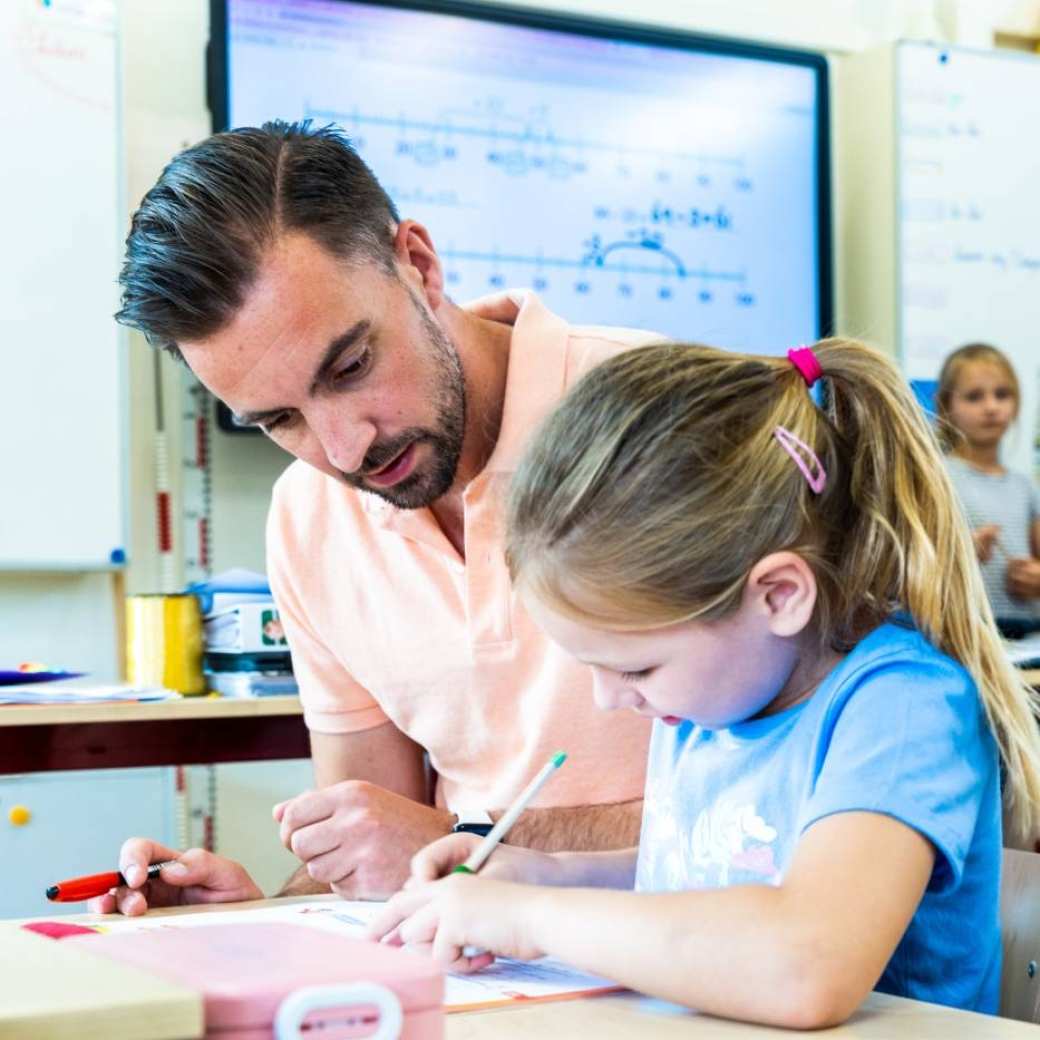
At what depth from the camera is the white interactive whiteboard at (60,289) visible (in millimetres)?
2748

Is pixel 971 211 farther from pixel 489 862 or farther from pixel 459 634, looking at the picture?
pixel 489 862

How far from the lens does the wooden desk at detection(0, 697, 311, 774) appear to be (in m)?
2.32

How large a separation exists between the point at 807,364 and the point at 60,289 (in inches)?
77.0

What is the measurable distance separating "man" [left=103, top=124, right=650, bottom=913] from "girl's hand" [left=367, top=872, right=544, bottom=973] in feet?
1.15

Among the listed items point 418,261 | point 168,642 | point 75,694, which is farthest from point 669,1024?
point 168,642

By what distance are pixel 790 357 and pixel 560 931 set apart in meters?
0.44

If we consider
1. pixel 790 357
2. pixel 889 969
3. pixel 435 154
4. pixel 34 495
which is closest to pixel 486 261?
pixel 435 154

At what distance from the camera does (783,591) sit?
1.03 metres

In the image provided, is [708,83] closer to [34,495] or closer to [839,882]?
[34,495]

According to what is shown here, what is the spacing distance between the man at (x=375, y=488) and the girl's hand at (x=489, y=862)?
160mm

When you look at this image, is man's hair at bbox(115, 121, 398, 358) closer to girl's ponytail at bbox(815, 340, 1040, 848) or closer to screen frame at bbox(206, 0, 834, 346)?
girl's ponytail at bbox(815, 340, 1040, 848)

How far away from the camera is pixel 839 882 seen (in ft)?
2.83

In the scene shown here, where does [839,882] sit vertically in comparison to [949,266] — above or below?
below

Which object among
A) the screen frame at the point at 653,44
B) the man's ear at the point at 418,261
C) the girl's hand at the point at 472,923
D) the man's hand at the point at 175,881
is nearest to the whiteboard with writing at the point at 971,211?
the screen frame at the point at 653,44
